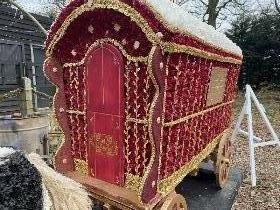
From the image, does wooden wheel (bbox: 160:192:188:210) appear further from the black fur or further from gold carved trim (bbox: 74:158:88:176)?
the black fur

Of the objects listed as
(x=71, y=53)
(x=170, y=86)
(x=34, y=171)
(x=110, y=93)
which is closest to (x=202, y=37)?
(x=170, y=86)

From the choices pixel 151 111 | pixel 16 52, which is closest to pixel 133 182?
pixel 151 111

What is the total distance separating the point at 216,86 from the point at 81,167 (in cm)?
206

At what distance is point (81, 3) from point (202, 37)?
4.04 feet

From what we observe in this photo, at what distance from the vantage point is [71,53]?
128 inches

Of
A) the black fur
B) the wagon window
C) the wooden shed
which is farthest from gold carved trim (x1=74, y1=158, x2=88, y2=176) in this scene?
the wooden shed

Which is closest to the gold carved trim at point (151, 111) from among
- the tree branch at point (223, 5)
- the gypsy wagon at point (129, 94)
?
the gypsy wagon at point (129, 94)

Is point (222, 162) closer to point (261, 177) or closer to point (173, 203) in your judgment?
point (261, 177)

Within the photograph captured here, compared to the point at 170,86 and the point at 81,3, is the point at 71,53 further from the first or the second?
the point at 170,86

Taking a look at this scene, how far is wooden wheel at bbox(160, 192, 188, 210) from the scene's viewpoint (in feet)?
9.28

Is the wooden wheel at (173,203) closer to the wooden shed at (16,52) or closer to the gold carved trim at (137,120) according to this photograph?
the gold carved trim at (137,120)

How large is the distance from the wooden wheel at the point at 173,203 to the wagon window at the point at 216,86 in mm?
1303

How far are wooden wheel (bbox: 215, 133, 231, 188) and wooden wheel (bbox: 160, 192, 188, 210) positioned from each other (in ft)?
5.47

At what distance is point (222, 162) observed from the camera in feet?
15.9
